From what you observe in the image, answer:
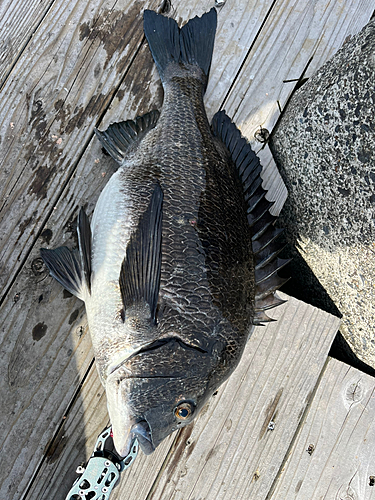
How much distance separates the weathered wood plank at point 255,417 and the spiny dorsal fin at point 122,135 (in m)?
1.39

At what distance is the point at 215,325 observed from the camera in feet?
5.54

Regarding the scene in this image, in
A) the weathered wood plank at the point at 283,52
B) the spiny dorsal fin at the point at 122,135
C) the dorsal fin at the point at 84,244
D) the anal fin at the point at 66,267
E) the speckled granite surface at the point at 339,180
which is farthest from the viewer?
the weathered wood plank at the point at 283,52

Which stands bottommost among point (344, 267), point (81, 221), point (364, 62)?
point (81, 221)

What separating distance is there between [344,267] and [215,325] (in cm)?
86

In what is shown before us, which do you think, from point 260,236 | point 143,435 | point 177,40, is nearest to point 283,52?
point 177,40

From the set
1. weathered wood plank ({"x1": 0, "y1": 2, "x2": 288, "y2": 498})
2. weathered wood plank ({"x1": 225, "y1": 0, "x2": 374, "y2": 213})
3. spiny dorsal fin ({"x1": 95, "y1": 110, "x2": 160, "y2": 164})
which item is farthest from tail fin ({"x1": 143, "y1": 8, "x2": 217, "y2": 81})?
weathered wood plank ({"x1": 0, "y1": 2, "x2": 288, "y2": 498})

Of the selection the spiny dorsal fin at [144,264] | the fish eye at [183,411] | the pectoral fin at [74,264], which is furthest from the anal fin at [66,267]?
the fish eye at [183,411]

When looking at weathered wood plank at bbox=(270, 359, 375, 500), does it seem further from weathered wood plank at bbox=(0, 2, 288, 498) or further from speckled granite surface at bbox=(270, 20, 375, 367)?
weathered wood plank at bbox=(0, 2, 288, 498)

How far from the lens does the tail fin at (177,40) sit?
7.95 ft

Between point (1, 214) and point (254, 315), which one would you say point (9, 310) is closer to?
point (1, 214)

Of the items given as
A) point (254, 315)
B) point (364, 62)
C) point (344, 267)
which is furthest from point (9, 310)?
point (364, 62)

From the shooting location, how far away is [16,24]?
247 cm

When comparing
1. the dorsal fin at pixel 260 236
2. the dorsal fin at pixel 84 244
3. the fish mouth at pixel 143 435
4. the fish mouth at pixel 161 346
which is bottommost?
the fish mouth at pixel 143 435

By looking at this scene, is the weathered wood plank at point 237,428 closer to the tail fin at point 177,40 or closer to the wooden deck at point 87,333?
the wooden deck at point 87,333
